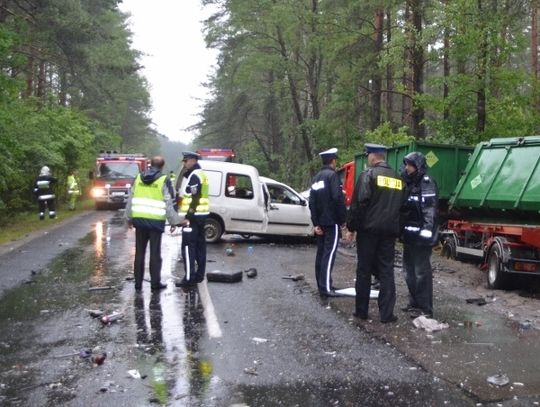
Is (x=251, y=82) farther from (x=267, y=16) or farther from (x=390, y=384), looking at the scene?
(x=390, y=384)

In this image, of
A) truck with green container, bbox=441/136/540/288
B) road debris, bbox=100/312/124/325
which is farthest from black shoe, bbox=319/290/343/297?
truck with green container, bbox=441/136/540/288

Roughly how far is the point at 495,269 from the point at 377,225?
13.3ft

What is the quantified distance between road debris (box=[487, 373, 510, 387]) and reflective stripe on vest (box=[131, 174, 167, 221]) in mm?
5232

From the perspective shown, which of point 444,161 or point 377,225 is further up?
point 444,161

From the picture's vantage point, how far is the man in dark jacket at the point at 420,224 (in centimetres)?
739

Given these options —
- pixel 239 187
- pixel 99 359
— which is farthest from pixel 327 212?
pixel 239 187

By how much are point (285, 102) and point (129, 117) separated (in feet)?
105

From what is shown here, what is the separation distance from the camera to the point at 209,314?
24.7 feet

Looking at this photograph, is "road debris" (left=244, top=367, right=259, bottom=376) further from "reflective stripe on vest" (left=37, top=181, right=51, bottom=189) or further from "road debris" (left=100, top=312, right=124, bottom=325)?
"reflective stripe on vest" (left=37, top=181, right=51, bottom=189)

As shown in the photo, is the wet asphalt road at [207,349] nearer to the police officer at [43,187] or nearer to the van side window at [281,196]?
the van side window at [281,196]

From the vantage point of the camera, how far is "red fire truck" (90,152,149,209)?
93.8 ft

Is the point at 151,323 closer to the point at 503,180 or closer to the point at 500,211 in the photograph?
the point at 500,211

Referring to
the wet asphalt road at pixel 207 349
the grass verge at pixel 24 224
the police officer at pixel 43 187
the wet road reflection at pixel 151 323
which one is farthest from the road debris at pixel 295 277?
the police officer at pixel 43 187

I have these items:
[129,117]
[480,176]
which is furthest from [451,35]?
[129,117]
